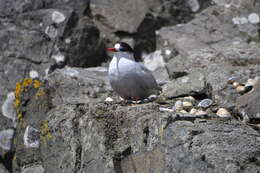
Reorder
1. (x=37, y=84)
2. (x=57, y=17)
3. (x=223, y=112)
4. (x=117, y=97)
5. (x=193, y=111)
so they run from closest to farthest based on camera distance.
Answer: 1. (x=223, y=112)
2. (x=193, y=111)
3. (x=37, y=84)
4. (x=117, y=97)
5. (x=57, y=17)

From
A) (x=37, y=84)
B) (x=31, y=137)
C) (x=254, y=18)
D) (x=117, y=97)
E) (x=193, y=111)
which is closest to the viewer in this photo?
(x=193, y=111)

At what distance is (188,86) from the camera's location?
21.6ft

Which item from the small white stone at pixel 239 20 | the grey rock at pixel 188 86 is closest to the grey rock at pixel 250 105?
the grey rock at pixel 188 86

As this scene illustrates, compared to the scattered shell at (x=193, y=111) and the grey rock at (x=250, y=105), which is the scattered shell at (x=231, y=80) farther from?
the scattered shell at (x=193, y=111)

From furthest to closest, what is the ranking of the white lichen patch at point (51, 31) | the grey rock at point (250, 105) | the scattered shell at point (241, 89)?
the white lichen patch at point (51, 31) < the scattered shell at point (241, 89) < the grey rock at point (250, 105)

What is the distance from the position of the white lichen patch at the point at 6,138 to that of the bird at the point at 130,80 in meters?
1.98

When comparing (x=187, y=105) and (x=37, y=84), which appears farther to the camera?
(x=37, y=84)

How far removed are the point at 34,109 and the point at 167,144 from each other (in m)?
2.65

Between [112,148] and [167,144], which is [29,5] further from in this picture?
[167,144]

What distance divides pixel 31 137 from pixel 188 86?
1946 mm

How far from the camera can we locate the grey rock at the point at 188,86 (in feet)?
21.1

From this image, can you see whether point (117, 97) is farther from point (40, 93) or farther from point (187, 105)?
point (187, 105)


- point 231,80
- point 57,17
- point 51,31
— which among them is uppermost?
point 231,80

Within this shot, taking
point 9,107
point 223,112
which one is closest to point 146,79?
point 223,112
